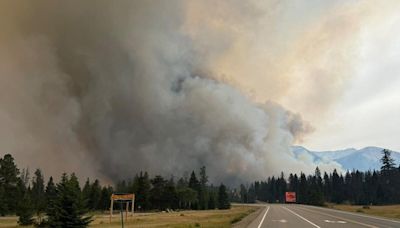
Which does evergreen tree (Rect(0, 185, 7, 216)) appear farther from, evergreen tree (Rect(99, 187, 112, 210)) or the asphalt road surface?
the asphalt road surface

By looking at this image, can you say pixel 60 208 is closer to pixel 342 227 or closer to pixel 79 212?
pixel 79 212

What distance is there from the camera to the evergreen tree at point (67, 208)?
35.0m

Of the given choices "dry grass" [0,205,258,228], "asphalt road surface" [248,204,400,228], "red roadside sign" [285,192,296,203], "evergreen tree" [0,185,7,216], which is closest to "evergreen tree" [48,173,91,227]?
"dry grass" [0,205,258,228]

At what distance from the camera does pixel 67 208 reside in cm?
3531

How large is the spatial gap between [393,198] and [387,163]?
639 inches

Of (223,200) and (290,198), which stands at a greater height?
(290,198)

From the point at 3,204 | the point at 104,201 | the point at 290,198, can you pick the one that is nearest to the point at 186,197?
the point at 104,201

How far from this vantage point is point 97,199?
457ft

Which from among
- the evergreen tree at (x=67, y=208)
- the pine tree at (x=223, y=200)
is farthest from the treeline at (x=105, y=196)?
the evergreen tree at (x=67, y=208)

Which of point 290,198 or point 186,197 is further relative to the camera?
point 290,198

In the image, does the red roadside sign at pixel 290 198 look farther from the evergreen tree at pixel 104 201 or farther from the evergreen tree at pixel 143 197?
the evergreen tree at pixel 104 201

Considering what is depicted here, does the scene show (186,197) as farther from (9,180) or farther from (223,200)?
(9,180)

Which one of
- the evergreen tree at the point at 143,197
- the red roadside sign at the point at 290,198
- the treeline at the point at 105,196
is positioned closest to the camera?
the treeline at the point at 105,196

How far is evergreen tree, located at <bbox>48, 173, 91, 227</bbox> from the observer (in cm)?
3497
